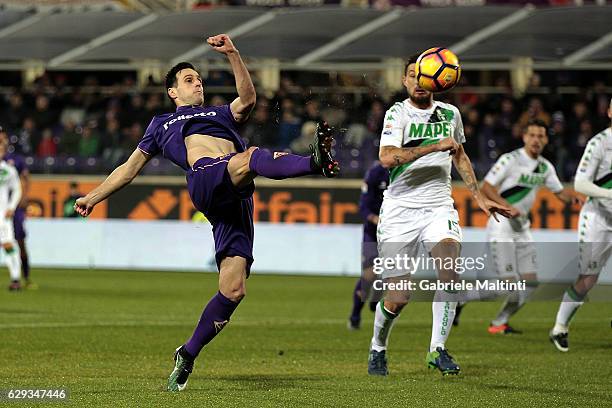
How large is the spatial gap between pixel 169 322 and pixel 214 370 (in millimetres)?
4888

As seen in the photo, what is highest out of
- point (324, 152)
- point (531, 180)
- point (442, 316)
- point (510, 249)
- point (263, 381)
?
point (324, 152)

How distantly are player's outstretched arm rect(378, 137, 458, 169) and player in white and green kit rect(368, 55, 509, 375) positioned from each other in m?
0.10

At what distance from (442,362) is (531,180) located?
5.50 m

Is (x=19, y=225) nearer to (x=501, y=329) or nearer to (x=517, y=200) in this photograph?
(x=517, y=200)

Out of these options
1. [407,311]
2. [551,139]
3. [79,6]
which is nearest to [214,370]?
[407,311]

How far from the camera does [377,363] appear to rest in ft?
35.7

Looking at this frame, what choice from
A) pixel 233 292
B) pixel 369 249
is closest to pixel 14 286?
pixel 369 249

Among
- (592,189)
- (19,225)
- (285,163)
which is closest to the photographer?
(285,163)

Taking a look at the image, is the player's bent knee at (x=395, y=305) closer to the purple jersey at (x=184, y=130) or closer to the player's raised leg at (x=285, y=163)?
the purple jersey at (x=184, y=130)

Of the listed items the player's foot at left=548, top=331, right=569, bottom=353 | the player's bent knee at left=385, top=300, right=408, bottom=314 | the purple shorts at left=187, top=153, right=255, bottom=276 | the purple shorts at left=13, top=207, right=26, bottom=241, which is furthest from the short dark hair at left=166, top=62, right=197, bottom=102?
the purple shorts at left=13, top=207, right=26, bottom=241

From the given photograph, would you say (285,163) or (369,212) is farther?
(369,212)

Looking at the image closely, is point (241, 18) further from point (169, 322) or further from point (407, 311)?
point (169, 322)

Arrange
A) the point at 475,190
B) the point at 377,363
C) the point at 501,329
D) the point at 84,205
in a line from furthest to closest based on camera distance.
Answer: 1. the point at 501,329
2. the point at 377,363
3. the point at 475,190
4. the point at 84,205

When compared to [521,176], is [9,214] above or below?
below
